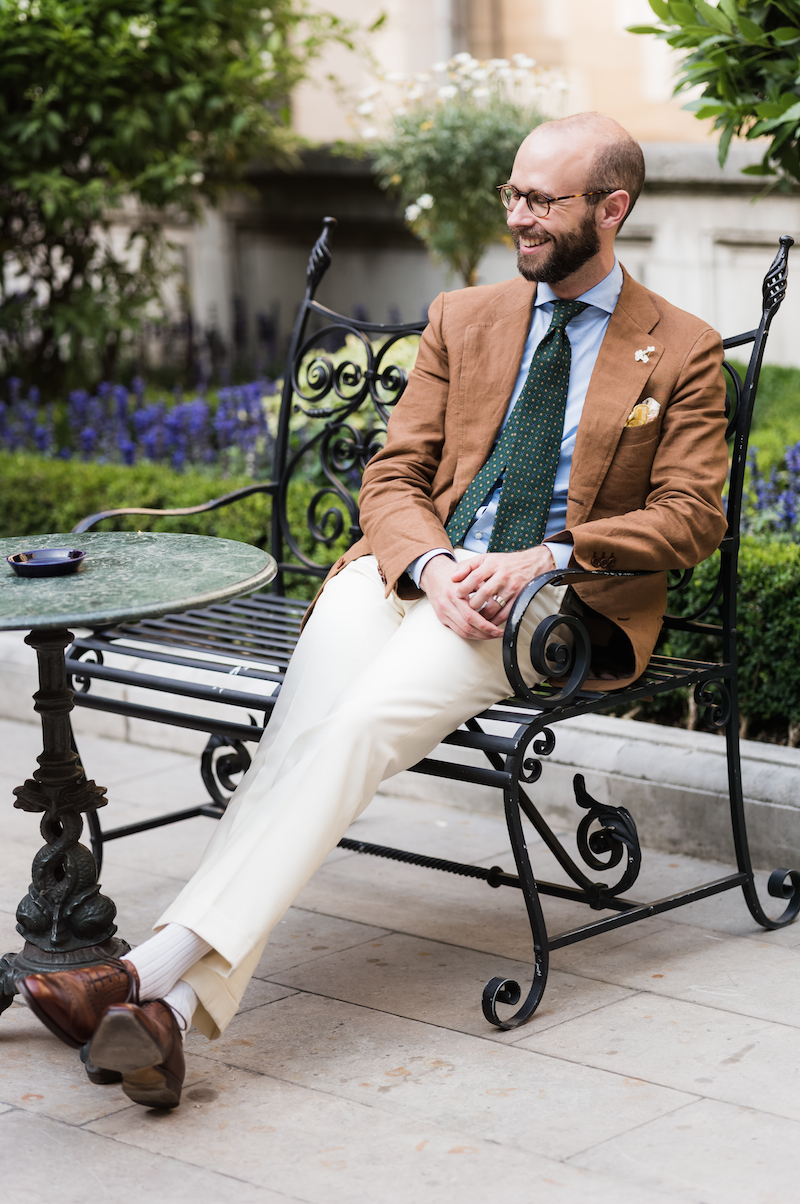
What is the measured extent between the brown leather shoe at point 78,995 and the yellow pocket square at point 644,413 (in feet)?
4.71

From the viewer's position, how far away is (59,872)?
296 centimetres

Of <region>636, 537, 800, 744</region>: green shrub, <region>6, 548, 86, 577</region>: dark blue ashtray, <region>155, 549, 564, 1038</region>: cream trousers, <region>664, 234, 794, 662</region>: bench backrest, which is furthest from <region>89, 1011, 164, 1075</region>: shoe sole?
<region>636, 537, 800, 744</region>: green shrub

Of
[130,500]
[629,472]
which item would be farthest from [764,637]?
[130,500]

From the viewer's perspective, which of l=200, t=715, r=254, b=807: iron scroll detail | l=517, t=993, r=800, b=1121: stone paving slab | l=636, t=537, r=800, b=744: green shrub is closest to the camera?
l=517, t=993, r=800, b=1121: stone paving slab

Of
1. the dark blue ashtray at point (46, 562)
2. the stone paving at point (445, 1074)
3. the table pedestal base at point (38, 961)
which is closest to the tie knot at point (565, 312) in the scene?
→ the dark blue ashtray at point (46, 562)

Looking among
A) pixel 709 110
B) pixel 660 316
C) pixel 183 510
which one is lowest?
pixel 183 510

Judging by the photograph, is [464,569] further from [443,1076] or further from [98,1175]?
[98,1175]

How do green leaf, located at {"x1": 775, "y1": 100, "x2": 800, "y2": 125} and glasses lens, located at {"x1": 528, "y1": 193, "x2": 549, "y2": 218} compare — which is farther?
green leaf, located at {"x1": 775, "y1": 100, "x2": 800, "y2": 125}

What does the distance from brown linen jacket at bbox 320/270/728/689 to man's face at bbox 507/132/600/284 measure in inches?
5.7

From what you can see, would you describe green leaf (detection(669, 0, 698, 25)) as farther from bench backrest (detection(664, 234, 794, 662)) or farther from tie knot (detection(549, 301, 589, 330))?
tie knot (detection(549, 301, 589, 330))

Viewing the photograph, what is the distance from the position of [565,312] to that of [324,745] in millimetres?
1064

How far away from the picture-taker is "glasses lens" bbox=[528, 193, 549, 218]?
9.75 ft

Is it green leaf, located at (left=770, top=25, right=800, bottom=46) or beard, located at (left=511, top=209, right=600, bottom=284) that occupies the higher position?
green leaf, located at (left=770, top=25, right=800, bottom=46)

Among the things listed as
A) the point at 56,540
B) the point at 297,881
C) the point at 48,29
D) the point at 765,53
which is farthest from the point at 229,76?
the point at 297,881
